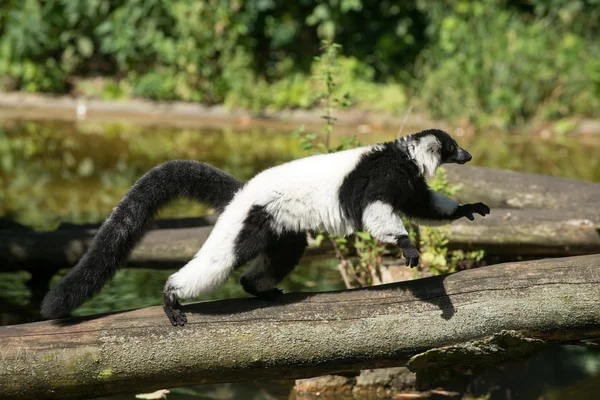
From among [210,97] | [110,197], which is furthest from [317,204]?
[210,97]

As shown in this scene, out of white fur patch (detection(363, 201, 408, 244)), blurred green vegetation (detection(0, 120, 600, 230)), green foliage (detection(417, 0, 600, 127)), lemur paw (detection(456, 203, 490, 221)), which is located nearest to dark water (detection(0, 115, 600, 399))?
blurred green vegetation (detection(0, 120, 600, 230))

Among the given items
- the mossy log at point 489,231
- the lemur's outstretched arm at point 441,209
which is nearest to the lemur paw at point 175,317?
the lemur's outstretched arm at point 441,209

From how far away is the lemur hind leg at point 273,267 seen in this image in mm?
3807

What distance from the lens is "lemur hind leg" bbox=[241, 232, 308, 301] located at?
150 inches

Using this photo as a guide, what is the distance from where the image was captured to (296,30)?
45.0 feet

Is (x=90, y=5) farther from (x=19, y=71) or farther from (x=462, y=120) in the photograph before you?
(x=462, y=120)

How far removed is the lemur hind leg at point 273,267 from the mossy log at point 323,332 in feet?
0.91

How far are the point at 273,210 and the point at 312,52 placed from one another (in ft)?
35.1

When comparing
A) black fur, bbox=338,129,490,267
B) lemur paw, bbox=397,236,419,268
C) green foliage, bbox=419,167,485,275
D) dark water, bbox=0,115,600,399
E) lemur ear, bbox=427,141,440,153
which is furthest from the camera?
green foliage, bbox=419,167,485,275

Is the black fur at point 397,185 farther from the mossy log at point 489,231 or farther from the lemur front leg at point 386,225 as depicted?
Result: the mossy log at point 489,231

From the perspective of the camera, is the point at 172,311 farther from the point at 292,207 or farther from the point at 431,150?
the point at 431,150

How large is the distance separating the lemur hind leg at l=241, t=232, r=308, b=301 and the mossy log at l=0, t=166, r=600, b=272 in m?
1.44

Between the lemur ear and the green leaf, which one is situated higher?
the green leaf

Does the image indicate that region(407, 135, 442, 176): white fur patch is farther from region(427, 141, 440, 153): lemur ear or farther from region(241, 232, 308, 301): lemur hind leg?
region(241, 232, 308, 301): lemur hind leg
